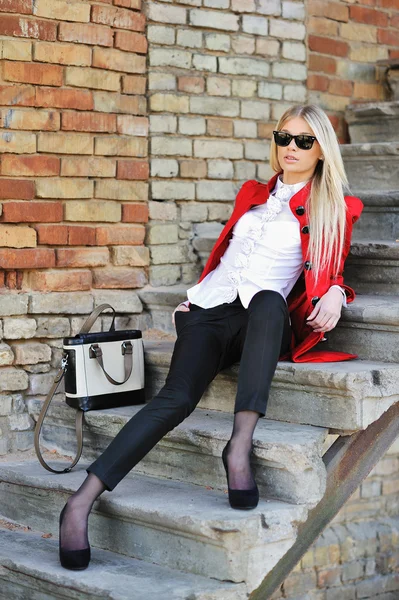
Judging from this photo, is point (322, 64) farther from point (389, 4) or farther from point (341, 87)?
point (389, 4)

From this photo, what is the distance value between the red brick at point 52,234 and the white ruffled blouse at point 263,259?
739 mm

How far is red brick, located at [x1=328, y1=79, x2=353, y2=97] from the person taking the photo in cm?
486

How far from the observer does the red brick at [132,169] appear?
13.5 ft

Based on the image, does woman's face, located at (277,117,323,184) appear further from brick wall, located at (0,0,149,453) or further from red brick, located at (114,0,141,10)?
red brick, located at (114,0,141,10)

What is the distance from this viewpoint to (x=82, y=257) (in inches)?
160

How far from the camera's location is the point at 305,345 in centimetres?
334

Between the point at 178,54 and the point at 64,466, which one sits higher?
the point at 178,54

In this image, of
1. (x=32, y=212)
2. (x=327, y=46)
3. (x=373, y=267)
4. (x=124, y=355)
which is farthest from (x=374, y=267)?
(x=327, y=46)

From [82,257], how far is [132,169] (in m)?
0.47

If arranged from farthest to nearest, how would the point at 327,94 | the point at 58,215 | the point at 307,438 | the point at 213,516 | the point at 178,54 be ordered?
the point at 327,94, the point at 178,54, the point at 58,215, the point at 307,438, the point at 213,516

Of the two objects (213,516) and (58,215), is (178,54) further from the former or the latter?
(213,516)

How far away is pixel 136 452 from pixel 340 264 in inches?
40.4

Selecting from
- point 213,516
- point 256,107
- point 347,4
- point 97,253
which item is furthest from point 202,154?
point 213,516

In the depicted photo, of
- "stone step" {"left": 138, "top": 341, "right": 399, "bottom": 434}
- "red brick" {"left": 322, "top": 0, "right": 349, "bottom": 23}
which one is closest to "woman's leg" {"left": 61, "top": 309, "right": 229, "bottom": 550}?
"stone step" {"left": 138, "top": 341, "right": 399, "bottom": 434}
